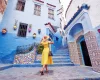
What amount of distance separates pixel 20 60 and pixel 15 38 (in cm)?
263

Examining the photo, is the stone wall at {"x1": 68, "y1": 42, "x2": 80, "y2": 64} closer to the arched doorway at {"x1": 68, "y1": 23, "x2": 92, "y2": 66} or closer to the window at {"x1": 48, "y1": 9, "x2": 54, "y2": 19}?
the arched doorway at {"x1": 68, "y1": 23, "x2": 92, "y2": 66}

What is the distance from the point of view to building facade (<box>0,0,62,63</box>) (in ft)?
25.9

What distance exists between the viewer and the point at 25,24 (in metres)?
9.36

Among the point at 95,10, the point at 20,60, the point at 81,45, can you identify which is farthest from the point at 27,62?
the point at 95,10

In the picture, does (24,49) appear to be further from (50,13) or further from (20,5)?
(50,13)

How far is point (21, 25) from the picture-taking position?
30.1 feet

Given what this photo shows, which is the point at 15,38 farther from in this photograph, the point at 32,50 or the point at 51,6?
the point at 51,6

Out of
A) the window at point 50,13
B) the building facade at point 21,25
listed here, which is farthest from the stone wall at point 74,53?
the window at point 50,13

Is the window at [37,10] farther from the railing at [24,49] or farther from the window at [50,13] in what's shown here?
the railing at [24,49]

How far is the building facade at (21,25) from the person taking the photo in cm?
789

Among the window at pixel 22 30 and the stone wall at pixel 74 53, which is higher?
the window at pixel 22 30

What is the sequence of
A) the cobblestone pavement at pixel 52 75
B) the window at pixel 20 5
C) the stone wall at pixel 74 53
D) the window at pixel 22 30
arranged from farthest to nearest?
→ the window at pixel 20 5, the window at pixel 22 30, the stone wall at pixel 74 53, the cobblestone pavement at pixel 52 75

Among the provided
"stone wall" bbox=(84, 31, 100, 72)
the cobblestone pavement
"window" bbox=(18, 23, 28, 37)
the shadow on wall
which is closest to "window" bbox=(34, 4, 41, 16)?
"window" bbox=(18, 23, 28, 37)

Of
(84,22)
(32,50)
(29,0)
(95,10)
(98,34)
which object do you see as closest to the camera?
(98,34)
